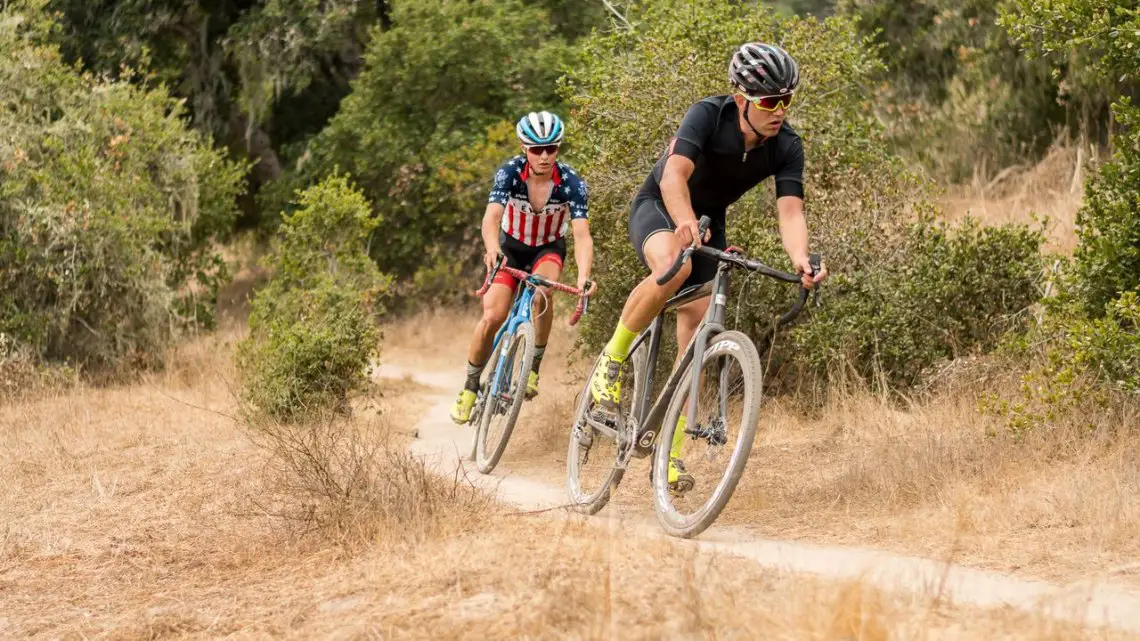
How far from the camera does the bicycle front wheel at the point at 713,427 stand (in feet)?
17.9

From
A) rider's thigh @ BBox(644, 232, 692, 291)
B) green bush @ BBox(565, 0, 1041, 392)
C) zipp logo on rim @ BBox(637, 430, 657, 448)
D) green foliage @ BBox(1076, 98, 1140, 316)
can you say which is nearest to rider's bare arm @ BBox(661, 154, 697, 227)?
rider's thigh @ BBox(644, 232, 692, 291)

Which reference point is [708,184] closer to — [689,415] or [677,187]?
[677,187]

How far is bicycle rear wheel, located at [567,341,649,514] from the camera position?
6.52m

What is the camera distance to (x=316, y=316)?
11969mm

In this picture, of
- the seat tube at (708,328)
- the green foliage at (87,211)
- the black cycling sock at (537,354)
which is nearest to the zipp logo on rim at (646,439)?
the seat tube at (708,328)

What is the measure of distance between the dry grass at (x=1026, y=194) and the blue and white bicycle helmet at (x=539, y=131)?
23.7 feet

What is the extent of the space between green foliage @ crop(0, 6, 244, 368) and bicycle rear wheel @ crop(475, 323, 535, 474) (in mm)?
7399

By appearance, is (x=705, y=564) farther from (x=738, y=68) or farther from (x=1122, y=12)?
(x=1122, y=12)

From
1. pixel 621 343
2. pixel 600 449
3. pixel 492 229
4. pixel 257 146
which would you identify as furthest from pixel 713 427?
pixel 257 146

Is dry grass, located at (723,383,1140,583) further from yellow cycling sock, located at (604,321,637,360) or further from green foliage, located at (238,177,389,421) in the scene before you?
green foliage, located at (238,177,389,421)

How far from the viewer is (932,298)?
9.77 m

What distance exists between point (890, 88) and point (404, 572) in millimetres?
17096

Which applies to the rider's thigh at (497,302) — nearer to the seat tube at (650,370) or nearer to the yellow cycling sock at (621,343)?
the yellow cycling sock at (621,343)

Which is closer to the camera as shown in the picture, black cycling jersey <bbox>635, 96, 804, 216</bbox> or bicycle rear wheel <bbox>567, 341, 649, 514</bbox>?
black cycling jersey <bbox>635, 96, 804, 216</bbox>
